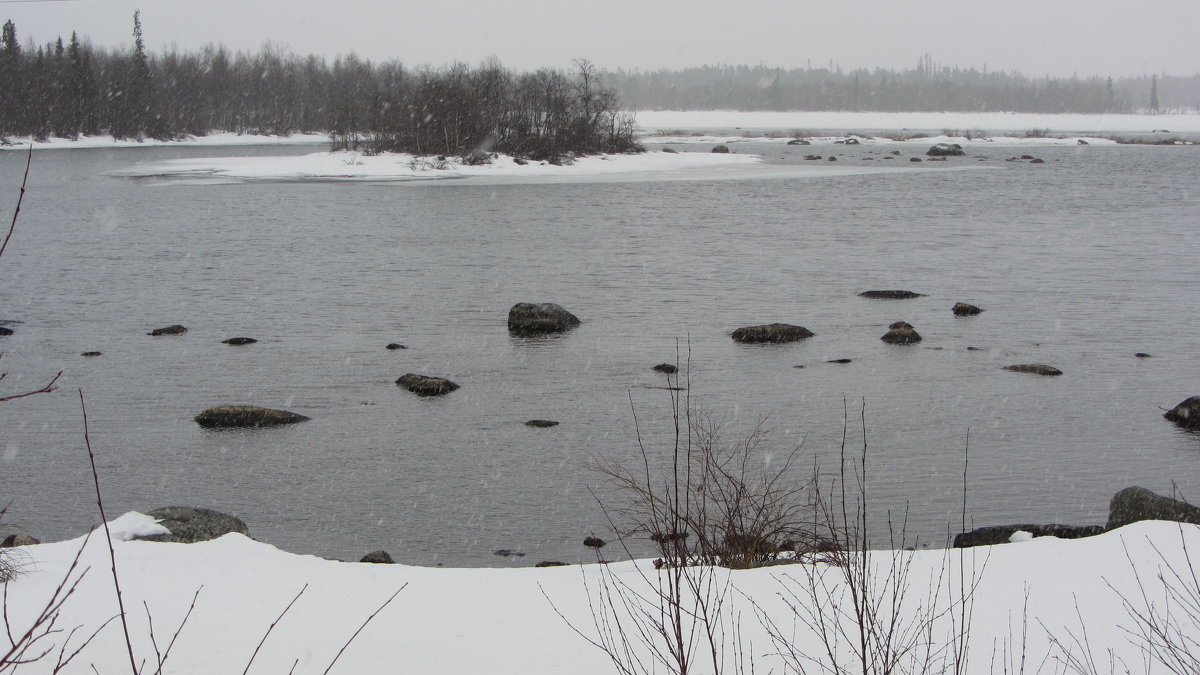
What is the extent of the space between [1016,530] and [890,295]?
1407cm

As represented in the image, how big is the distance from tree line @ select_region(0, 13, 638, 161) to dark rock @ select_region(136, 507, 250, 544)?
193 feet

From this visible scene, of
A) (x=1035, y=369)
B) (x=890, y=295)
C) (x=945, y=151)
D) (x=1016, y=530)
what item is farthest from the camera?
(x=945, y=151)

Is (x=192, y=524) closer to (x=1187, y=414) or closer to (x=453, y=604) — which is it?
(x=453, y=604)

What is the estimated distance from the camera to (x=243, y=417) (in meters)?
14.1

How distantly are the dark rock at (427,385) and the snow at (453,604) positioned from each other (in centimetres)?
699

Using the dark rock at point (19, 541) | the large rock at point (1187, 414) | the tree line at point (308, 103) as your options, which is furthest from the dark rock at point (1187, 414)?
the tree line at point (308, 103)

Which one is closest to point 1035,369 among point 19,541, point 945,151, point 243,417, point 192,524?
point 243,417

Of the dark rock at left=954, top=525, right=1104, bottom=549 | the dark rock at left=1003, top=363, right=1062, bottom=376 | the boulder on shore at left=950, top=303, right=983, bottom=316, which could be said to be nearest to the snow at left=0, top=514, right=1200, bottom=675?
the dark rock at left=954, top=525, right=1104, bottom=549

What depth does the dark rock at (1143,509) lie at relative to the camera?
8953mm

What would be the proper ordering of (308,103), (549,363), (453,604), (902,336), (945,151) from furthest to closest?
1. (308,103)
2. (945,151)
3. (902,336)
4. (549,363)
5. (453,604)

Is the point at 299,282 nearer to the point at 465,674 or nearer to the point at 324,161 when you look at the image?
the point at 465,674

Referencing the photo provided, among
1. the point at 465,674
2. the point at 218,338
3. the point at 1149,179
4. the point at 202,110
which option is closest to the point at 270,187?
the point at 218,338

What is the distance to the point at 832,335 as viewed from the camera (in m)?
19.3

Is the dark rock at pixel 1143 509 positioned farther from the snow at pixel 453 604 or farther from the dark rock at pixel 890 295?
the dark rock at pixel 890 295
